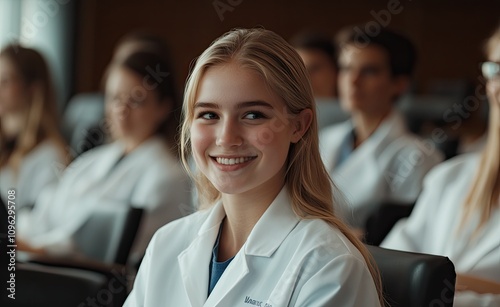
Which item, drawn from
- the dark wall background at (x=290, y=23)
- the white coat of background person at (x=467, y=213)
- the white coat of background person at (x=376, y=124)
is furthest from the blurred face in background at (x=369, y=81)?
the dark wall background at (x=290, y=23)

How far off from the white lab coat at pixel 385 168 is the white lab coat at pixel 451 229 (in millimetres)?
580

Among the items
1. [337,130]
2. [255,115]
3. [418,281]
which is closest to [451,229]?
[418,281]

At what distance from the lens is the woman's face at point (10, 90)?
11.6 feet

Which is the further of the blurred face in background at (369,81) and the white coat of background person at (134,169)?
the blurred face in background at (369,81)

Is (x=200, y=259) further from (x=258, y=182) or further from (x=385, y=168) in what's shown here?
(x=385, y=168)

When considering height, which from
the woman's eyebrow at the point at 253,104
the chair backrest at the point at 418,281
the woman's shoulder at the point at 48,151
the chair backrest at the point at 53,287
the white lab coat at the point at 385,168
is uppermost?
the woman's eyebrow at the point at 253,104

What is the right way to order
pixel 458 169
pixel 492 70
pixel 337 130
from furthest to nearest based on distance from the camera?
1. pixel 337 130
2. pixel 458 169
3. pixel 492 70

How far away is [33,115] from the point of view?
3.60 meters

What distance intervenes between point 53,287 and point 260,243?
50 centimetres

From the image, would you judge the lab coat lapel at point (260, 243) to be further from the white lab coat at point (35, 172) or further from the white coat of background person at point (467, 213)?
the white lab coat at point (35, 172)

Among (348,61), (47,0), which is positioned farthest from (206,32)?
(348,61)

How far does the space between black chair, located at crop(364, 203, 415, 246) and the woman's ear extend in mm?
1019

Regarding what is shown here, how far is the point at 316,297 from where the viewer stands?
1.37 m

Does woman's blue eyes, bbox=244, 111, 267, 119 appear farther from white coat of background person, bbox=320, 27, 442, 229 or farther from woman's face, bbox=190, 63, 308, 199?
white coat of background person, bbox=320, 27, 442, 229
